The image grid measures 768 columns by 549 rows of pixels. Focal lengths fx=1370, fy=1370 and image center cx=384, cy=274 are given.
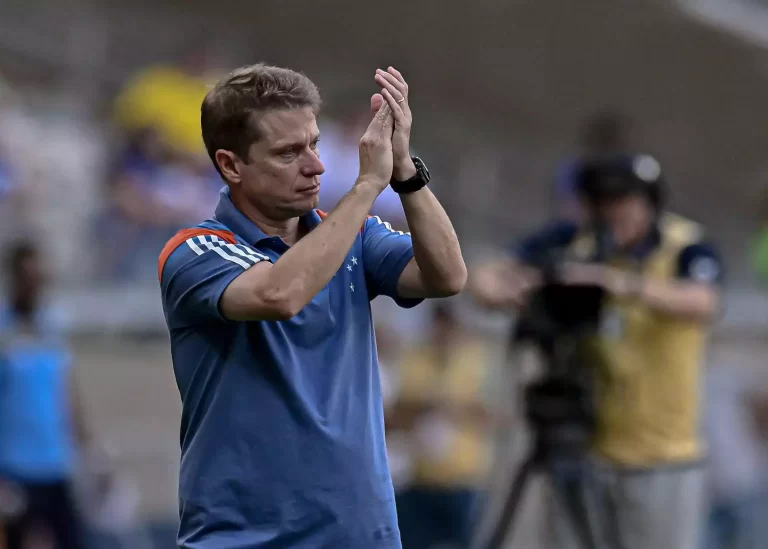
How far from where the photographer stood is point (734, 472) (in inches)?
368

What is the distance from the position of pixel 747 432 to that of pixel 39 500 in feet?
16.9

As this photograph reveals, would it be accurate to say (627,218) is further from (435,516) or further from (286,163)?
(435,516)

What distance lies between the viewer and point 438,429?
8008mm

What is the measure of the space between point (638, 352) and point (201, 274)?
288cm

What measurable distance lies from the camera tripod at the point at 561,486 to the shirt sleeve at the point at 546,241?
28.6 inches

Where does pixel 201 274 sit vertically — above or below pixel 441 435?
above

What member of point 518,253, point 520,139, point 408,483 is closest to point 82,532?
point 408,483

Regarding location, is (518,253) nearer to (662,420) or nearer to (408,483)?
(662,420)

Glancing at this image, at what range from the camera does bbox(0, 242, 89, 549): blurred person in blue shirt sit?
692 cm

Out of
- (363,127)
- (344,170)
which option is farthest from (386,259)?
(363,127)

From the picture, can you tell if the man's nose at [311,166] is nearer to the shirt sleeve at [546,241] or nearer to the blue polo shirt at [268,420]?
the blue polo shirt at [268,420]

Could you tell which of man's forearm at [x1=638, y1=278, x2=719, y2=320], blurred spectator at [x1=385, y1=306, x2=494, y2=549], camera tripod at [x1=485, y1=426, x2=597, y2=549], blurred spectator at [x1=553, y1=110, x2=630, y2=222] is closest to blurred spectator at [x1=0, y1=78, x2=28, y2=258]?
blurred spectator at [x1=385, y1=306, x2=494, y2=549]

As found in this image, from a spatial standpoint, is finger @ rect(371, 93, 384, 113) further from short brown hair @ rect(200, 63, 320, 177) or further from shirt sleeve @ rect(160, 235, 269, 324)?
shirt sleeve @ rect(160, 235, 269, 324)

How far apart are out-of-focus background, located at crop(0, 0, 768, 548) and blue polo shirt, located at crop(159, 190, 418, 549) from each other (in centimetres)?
352
